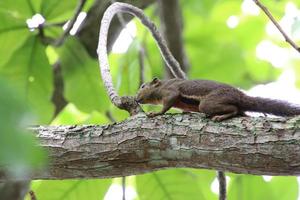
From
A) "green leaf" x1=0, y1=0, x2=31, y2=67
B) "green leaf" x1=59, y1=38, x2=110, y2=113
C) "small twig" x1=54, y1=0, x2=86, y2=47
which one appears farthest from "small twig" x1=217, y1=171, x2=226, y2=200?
"green leaf" x1=0, y1=0, x2=31, y2=67

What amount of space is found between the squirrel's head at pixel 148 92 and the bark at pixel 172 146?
739mm

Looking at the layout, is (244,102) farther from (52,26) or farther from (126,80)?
(52,26)

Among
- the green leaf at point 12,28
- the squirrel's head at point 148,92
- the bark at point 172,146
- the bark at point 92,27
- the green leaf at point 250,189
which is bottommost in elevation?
the bark at point 172,146

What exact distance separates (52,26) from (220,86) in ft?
3.29

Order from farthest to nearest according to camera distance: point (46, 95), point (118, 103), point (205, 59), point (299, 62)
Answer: point (299, 62)
point (205, 59)
point (46, 95)
point (118, 103)

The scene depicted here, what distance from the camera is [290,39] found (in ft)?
4.74

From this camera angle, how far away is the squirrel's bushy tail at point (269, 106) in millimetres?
1651

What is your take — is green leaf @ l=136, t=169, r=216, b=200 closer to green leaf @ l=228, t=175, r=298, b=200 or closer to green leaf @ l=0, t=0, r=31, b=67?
green leaf @ l=228, t=175, r=298, b=200

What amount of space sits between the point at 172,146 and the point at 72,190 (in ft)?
2.96

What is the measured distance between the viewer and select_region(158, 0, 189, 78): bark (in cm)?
291

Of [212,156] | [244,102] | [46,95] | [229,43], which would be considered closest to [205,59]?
[229,43]

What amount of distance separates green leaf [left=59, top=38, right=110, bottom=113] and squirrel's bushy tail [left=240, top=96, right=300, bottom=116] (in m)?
0.95

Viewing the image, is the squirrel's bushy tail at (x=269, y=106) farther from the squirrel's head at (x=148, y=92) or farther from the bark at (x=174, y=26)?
the bark at (x=174, y=26)

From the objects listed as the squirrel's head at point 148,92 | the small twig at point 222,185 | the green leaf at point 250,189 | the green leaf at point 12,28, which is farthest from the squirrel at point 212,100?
the green leaf at point 12,28
